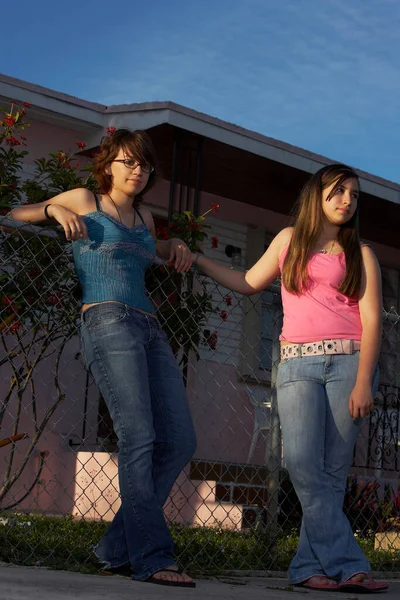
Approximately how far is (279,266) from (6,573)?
5.79 ft

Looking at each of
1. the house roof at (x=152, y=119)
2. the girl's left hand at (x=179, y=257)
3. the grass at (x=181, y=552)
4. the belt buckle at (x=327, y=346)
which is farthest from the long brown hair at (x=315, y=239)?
the house roof at (x=152, y=119)

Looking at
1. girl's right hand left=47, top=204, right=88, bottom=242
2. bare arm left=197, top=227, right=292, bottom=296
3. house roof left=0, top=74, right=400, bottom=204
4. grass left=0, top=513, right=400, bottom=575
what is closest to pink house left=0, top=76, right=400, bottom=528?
house roof left=0, top=74, right=400, bottom=204

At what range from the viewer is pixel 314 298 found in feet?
13.5

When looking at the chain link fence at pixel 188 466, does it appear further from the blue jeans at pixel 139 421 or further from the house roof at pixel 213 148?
the house roof at pixel 213 148

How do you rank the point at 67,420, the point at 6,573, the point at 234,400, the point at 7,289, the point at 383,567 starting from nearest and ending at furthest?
the point at 6,573 < the point at 383,567 < the point at 7,289 < the point at 67,420 < the point at 234,400

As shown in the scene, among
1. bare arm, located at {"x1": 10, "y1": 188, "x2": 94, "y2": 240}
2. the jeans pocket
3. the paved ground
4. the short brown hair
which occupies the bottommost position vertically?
the paved ground

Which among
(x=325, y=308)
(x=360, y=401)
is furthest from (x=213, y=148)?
(x=360, y=401)

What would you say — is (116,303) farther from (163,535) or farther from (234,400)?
(234,400)

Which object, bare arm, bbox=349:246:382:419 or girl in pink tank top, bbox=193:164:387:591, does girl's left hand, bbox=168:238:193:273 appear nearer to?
girl in pink tank top, bbox=193:164:387:591

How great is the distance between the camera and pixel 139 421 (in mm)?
3715

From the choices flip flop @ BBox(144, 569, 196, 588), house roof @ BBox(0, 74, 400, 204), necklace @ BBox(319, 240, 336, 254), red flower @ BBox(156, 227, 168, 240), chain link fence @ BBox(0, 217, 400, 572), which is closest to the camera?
flip flop @ BBox(144, 569, 196, 588)

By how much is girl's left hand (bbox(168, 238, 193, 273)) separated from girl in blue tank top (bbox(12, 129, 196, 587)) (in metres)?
0.18

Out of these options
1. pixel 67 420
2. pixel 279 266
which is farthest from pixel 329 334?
pixel 67 420

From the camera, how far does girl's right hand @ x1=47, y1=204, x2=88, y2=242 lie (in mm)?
3873
